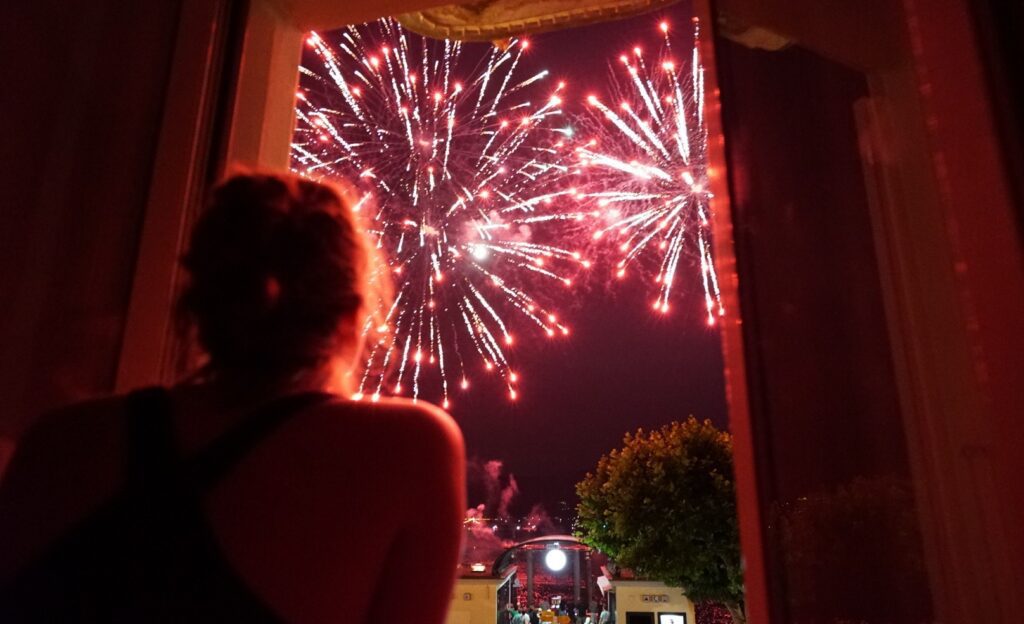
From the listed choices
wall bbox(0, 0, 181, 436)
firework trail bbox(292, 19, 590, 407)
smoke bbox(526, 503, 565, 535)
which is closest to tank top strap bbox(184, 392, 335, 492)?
wall bbox(0, 0, 181, 436)

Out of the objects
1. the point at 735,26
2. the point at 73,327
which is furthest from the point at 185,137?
the point at 735,26

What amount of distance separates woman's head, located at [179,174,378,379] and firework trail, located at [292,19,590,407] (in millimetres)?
2803

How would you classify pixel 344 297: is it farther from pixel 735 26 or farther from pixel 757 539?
pixel 735 26

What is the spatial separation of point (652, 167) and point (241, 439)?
12.8 ft

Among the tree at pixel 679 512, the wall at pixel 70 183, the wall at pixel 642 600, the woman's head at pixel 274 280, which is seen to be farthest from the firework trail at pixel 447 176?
the wall at pixel 642 600

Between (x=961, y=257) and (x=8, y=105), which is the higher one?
(x=8, y=105)

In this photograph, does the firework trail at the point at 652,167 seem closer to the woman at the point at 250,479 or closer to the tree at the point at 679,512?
the tree at the point at 679,512

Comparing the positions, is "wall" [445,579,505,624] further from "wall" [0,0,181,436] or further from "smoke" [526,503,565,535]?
"wall" [0,0,181,436]

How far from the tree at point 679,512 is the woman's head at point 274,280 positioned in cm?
473

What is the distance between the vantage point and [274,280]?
684 millimetres

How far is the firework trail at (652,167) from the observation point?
3871 mm

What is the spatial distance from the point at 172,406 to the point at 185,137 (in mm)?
1139

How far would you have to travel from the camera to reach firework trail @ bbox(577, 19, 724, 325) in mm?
3871

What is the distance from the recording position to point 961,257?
1002 millimetres
